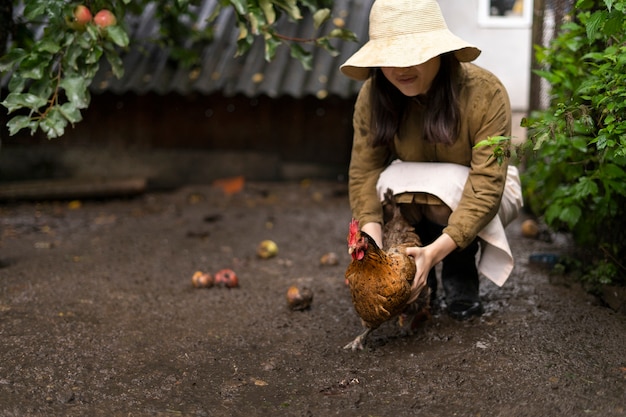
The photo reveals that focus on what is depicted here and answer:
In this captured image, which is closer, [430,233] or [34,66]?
[430,233]

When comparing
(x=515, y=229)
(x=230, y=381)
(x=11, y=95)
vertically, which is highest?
(x=11, y=95)

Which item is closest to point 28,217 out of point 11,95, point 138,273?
point 138,273

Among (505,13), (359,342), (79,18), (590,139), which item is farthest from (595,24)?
(505,13)

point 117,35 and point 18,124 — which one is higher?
point 117,35

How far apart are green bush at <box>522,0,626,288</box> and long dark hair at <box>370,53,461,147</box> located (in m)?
0.39

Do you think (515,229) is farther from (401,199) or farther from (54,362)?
(54,362)

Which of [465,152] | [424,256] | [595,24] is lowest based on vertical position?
[424,256]

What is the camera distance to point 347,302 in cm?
376

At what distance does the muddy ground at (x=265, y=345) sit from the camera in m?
2.56

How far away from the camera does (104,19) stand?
3580mm

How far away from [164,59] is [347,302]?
13.6 feet

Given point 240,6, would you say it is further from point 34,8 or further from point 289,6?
point 34,8

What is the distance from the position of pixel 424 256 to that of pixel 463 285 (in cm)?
58

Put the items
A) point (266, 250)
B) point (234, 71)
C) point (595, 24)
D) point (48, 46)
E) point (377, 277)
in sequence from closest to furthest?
point (595, 24) < point (377, 277) < point (48, 46) < point (266, 250) < point (234, 71)
